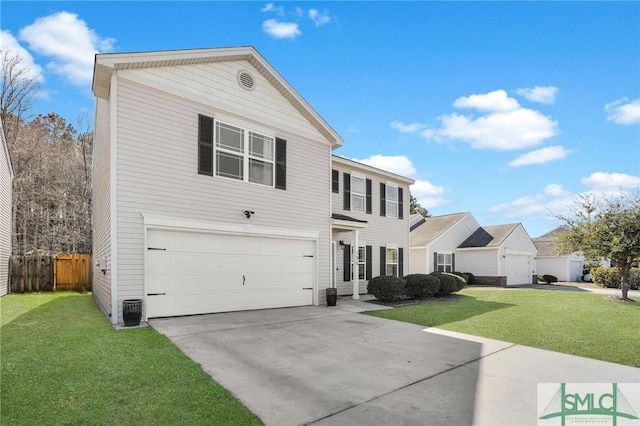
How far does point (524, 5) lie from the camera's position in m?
9.24

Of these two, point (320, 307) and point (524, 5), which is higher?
point (524, 5)

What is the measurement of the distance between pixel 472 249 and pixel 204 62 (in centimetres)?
2127

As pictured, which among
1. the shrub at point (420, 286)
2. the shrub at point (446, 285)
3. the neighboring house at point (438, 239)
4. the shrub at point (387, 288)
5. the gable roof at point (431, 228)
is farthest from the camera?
the gable roof at point (431, 228)

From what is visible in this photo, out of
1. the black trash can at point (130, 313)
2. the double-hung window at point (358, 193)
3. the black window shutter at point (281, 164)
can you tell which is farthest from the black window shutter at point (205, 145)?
the double-hung window at point (358, 193)

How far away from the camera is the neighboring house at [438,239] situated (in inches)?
906

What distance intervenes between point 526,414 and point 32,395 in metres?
5.29

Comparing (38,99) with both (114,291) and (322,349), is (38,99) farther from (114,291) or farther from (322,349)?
(322,349)

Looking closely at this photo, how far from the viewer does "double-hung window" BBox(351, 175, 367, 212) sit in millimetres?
16386

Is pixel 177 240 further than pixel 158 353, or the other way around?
pixel 177 240

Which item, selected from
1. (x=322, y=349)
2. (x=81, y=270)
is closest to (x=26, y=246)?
(x=81, y=270)

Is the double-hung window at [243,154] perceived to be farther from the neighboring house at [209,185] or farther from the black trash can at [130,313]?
the black trash can at [130,313]

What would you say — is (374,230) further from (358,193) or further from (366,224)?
(366,224)

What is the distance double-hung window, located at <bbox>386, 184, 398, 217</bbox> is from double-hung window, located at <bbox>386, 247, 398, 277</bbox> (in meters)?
1.80

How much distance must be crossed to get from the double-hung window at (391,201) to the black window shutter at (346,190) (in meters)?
2.82
